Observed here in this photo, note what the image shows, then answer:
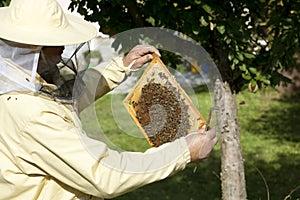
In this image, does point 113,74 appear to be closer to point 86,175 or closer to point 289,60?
point 86,175

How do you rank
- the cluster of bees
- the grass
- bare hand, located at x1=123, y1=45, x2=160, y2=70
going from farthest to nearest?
the grass
bare hand, located at x1=123, y1=45, x2=160, y2=70
the cluster of bees

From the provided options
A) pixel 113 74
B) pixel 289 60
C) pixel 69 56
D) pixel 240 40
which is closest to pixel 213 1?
pixel 240 40

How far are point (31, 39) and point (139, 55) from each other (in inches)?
28.4

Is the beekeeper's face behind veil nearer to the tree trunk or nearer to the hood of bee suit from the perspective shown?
the hood of bee suit

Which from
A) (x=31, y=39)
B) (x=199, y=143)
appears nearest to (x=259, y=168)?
(x=199, y=143)

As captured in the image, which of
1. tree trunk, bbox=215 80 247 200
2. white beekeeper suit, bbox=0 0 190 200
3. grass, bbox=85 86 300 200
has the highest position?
white beekeeper suit, bbox=0 0 190 200

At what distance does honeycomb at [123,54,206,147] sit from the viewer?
277 cm

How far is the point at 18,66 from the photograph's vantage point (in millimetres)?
2639

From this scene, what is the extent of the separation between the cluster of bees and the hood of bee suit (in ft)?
1.64

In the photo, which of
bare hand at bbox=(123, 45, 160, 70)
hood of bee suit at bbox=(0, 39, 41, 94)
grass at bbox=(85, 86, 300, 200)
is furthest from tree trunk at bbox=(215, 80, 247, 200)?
hood of bee suit at bbox=(0, 39, 41, 94)

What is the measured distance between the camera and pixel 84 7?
4621 millimetres

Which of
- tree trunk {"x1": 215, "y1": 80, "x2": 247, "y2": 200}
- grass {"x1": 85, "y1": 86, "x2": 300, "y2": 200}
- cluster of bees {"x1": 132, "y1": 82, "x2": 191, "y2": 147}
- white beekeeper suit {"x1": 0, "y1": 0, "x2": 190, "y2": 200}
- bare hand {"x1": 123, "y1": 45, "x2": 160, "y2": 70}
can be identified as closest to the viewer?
white beekeeper suit {"x1": 0, "y1": 0, "x2": 190, "y2": 200}

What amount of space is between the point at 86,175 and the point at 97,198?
0.34m

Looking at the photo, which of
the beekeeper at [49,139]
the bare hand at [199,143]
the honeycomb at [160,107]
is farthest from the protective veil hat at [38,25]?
the bare hand at [199,143]
